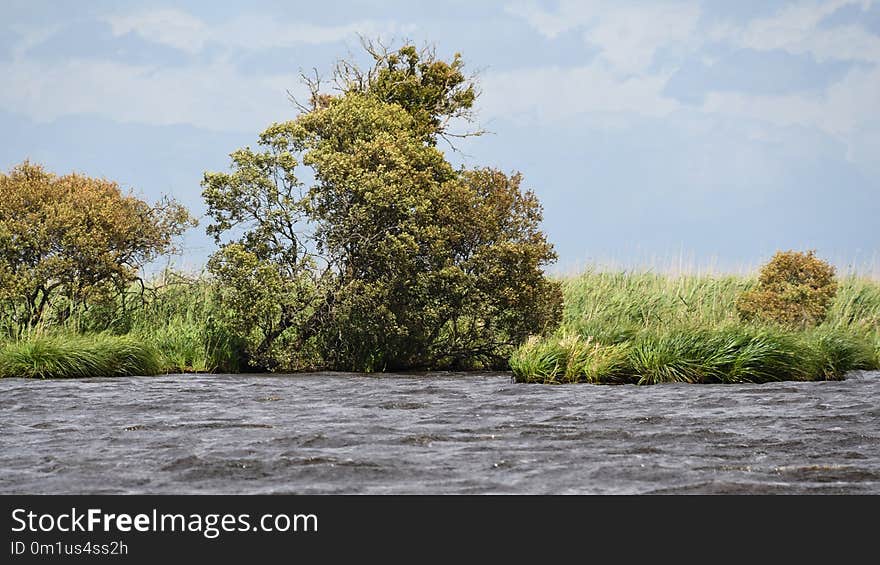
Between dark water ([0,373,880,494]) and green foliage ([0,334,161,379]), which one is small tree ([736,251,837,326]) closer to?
dark water ([0,373,880,494])

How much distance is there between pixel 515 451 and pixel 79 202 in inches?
457

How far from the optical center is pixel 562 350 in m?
16.0

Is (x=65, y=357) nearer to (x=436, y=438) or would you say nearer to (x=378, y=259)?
(x=378, y=259)

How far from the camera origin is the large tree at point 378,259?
17359mm

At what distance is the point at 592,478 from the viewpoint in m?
7.41

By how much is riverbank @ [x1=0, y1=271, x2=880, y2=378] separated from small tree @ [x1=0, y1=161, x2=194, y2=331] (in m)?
0.70

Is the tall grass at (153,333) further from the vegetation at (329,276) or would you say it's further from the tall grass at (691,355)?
the tall grass at (691,355)

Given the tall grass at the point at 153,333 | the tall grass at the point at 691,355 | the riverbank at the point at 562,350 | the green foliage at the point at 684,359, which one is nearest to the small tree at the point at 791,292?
the riverbank at the point at 562,350

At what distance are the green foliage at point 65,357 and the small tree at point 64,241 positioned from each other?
1341 mm

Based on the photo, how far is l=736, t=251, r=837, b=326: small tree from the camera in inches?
851

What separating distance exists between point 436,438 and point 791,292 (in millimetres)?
14283

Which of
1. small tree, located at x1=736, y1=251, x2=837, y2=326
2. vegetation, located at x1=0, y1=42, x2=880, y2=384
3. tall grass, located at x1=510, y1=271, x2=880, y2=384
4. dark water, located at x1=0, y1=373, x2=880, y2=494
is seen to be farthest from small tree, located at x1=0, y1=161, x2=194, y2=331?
small tree, located at x1=736, y1=251, x2=837, y2=326

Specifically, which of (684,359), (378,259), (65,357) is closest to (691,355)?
(684,359)
